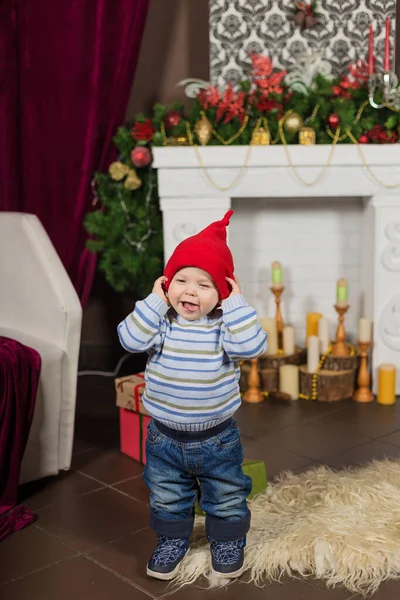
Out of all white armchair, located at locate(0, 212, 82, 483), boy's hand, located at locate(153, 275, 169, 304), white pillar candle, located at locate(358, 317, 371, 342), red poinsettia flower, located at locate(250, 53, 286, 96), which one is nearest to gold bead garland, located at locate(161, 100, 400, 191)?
red poinsettia flower, located at locate(250, 53, 286, 96)

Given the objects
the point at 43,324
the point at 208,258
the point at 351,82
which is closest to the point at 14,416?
the point at 43,324

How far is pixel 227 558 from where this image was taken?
207cm

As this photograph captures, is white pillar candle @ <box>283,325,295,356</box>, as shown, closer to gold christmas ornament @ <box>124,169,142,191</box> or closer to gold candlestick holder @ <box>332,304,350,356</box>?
gold candlestick holder @ <box>332,304,350,356</box>

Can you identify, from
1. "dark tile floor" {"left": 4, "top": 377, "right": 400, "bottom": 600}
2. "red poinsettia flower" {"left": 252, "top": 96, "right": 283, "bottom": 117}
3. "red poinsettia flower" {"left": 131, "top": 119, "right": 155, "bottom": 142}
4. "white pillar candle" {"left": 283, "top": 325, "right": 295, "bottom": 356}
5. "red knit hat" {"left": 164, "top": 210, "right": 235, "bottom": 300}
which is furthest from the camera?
"white pillar candle" {"left": 283, "top": 325, "right": 295, "bottom": 356}

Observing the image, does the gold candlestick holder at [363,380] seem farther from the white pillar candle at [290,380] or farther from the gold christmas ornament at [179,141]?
the gold christmas ornament at [179,141]

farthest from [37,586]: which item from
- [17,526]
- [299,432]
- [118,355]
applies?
[118,355]

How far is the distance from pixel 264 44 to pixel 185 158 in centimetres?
70

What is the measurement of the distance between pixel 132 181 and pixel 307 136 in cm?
75

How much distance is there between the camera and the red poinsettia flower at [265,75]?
3.42 m

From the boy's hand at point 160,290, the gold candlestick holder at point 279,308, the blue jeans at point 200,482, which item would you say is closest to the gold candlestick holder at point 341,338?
the gold candlestick holder at point 279,308

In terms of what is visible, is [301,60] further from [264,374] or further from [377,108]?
[264,374]

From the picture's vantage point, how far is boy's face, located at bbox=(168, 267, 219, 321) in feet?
6.41

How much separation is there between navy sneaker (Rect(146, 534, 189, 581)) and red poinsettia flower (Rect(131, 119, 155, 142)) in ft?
6.17

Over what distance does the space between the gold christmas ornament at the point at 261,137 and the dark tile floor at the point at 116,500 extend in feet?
3.59
